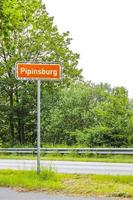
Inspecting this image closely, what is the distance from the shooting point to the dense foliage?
3372 centimetres

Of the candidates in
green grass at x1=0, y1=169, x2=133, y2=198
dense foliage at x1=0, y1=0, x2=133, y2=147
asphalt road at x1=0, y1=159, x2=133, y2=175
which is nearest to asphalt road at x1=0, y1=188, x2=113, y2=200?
green grass at x1=0, y1=169, x2=133, y2=198

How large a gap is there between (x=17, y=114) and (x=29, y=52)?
4882mm

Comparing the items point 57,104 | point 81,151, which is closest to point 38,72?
point 81,151

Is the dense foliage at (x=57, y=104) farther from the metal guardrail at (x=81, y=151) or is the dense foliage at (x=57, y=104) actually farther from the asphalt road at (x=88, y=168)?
the asphalt road at (x=88, y=168)

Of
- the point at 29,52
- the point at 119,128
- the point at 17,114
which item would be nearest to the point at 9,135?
the point at 17,114

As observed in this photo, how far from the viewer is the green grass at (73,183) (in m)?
12.6

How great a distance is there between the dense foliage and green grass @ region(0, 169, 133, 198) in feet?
45.4

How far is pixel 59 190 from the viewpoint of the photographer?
13.2 m

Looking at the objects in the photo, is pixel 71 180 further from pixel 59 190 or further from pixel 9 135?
pixel 9 135

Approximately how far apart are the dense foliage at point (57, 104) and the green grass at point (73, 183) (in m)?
13.8

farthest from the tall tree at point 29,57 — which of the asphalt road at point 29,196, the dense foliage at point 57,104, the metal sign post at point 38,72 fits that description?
the asphalt road at point 29,196

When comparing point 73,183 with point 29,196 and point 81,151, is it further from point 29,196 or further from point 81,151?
point 81,151

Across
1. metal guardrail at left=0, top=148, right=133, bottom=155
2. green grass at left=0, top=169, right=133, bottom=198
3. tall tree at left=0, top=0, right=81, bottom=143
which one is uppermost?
tall tree at left=0, top=0, right=81, bottom=143

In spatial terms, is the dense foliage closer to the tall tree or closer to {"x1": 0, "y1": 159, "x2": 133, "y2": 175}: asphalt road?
the tall tree
